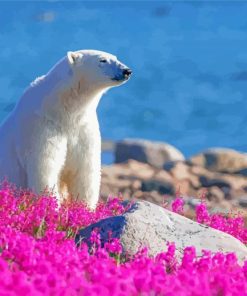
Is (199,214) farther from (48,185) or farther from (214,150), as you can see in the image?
(214,150)

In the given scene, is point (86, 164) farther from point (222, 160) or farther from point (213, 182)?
point (222, 160)

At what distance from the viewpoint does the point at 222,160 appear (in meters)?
22.3

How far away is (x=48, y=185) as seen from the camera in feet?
33.7

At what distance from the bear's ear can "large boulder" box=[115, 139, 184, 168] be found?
1191 cm

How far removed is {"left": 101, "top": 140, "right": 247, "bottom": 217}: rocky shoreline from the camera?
19.1m

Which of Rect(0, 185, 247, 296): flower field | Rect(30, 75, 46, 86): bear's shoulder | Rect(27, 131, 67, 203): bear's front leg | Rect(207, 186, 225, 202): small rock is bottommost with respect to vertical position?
Rect(0, 185, 247, 296): flower field

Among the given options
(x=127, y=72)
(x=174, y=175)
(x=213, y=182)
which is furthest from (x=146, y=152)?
(x=127, y=72)

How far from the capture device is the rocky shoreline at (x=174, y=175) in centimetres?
1912

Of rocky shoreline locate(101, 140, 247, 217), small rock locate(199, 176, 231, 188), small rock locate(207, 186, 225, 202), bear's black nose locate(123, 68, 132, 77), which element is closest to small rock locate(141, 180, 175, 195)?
rocky shoreline locate(101, 140, 247, 217)

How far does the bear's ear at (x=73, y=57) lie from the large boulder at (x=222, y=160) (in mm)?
11615

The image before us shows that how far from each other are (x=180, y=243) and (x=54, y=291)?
3141 mm

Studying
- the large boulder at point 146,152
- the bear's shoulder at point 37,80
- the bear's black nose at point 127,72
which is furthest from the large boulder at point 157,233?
the large boulder at point 146,152

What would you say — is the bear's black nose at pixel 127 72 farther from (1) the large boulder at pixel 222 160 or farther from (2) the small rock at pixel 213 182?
(1) the large boulder at pixel 222 160

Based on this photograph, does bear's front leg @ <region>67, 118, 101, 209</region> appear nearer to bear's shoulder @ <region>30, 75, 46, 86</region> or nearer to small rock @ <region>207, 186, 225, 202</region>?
bear's shoulder @ <region>30, 75, 46, 86</region>
